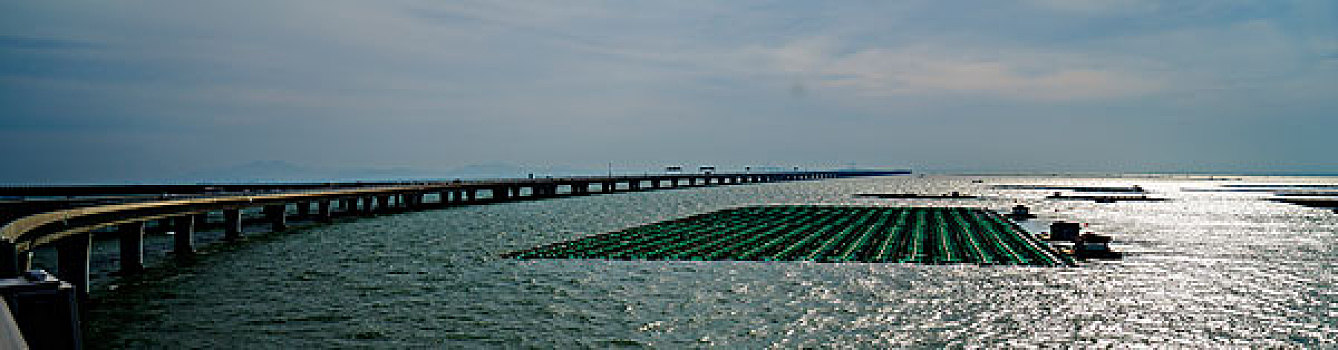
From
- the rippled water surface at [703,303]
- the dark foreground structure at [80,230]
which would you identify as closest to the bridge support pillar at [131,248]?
the dark foreground structure at [80,230]

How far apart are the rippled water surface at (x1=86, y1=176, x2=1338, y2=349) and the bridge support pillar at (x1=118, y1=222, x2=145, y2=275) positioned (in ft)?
8.65

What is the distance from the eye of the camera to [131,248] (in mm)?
43938

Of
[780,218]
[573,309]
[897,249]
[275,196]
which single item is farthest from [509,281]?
[780,218]

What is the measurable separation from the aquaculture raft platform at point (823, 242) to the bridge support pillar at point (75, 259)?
799 inches

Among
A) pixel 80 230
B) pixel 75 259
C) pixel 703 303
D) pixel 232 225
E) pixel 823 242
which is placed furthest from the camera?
pixel 232 225

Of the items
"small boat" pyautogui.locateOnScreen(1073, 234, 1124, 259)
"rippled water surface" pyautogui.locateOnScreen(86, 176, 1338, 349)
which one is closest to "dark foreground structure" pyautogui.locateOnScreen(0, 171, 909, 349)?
"rippled water surface" pyautogui.locateOnScreen(86, 176, 1338, 349)

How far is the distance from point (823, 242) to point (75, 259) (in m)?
40.5

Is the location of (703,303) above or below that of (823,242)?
above

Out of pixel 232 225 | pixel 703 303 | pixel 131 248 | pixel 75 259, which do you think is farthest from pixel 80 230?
pixel 232 225

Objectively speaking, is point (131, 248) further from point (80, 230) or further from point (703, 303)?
point (703, 303)

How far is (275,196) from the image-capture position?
68625 mm

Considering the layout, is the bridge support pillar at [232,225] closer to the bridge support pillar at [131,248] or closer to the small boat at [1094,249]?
the bridge support pillar at [131,248]

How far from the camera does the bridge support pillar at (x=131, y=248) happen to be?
4262 centimetres

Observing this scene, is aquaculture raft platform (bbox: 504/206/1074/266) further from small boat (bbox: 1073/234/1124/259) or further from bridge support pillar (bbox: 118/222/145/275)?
bridge support pillar (bbox: 118/222/145/275)
